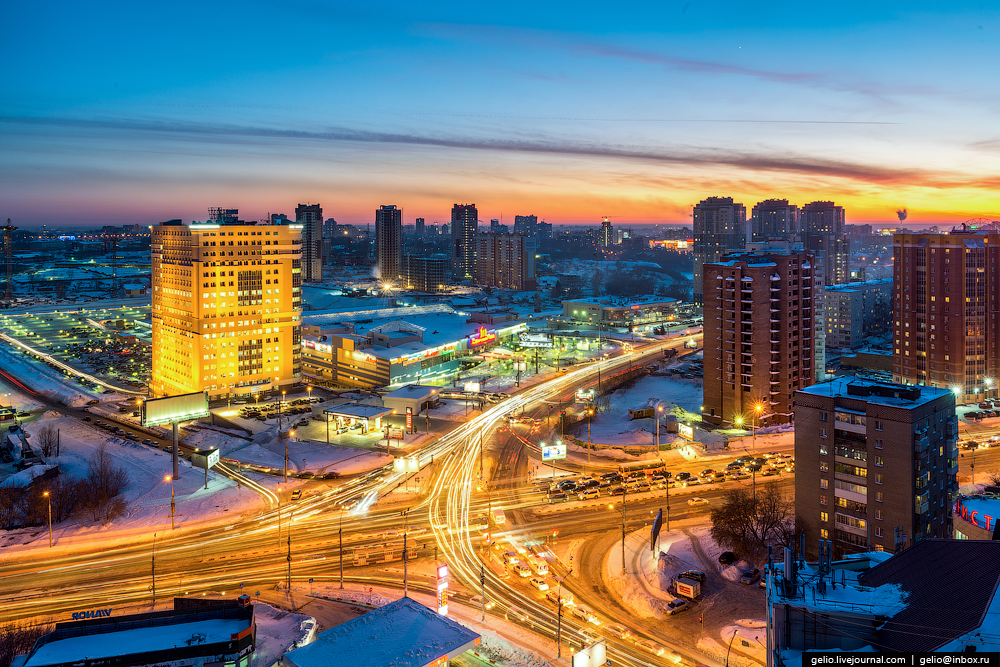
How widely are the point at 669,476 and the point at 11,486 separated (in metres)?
29.7

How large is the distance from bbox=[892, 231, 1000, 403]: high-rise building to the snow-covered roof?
1769 inches

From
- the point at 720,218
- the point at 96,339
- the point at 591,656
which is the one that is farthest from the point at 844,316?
the point at 96,339

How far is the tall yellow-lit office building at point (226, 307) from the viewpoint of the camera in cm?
5116

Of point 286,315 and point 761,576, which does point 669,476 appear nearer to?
point 761,576

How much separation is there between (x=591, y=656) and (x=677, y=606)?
516 centimetres

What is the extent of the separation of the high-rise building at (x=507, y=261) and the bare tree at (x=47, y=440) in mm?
105728

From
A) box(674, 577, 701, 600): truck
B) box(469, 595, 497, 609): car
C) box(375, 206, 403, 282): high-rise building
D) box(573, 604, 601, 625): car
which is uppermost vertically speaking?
box(375, 206, 403, 282): high-rise building

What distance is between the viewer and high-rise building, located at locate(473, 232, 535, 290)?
140500mm

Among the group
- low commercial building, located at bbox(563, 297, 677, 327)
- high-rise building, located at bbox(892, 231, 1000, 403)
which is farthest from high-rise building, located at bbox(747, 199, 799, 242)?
high-rise building, located at bbox(892, 231, 1000, 403)

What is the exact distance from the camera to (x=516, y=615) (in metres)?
21.6

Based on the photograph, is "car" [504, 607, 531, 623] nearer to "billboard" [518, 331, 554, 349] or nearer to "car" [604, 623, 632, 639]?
"car" [604, 623, 632, 639]

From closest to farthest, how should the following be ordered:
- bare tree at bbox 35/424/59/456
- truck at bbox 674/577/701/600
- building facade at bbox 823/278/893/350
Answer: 1. truck at bbox 674/577/701/600
2. bare tree at bbox 35/424/59/456
3. building facade at bbox 823/278/893/350

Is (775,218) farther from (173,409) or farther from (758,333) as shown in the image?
(173,409)

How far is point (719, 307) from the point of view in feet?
141
